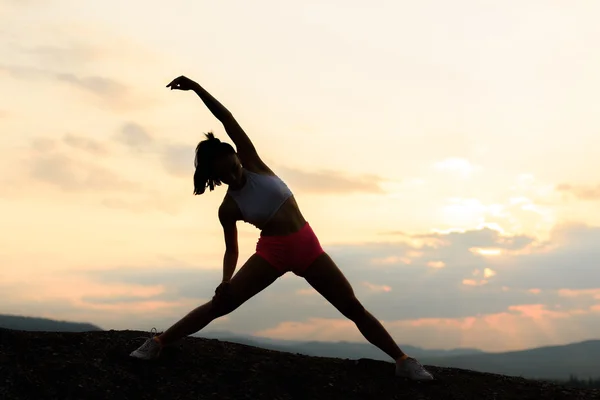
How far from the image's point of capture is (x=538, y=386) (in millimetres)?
8930

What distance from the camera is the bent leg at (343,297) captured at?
7582 millimetres

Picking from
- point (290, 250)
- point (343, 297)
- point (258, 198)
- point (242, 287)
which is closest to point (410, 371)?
point (343, 297)

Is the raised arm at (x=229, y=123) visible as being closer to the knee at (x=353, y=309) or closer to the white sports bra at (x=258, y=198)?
the white sports bra at (x=258, y=198)

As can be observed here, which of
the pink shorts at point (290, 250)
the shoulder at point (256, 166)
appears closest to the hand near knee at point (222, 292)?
the pink shorts at point (290, 250)

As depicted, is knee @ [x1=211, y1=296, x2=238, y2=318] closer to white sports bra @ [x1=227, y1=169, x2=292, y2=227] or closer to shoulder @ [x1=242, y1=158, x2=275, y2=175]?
white sports bra @ [x1=227, y1=169, x2=292, y2=227]

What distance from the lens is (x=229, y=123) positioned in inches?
290

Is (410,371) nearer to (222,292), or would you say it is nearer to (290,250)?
(290,250)

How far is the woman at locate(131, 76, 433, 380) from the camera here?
723 cm

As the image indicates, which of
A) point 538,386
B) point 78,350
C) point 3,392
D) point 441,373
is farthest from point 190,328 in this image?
point 538,386

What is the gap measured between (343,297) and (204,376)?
1.76 m

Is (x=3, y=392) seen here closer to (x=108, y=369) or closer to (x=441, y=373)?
(x=108, y=369)

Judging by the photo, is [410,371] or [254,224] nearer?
[254,224]

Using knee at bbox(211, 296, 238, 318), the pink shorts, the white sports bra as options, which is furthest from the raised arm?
knee at bbox(211, 296, 238, 318)

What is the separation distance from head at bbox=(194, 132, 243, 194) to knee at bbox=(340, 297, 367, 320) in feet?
5.99
